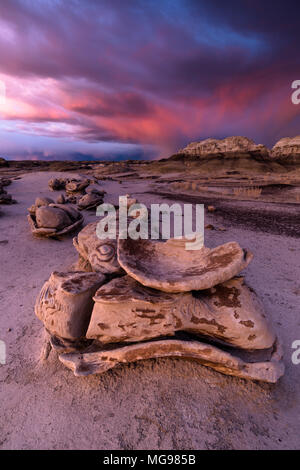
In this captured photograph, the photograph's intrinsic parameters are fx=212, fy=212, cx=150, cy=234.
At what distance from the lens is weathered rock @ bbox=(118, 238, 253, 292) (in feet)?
4.97

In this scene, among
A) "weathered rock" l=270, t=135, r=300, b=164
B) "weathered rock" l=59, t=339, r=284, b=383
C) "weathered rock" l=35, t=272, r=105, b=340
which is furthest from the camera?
"weathered rock" l=270, t=135, r=300, b=164

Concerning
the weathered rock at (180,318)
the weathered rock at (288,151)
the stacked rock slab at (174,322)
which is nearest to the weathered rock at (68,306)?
the stacked rock slab at (174,322)

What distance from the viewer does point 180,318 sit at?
1543 millimetres

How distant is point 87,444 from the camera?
1.31m

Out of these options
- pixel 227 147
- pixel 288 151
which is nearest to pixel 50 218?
pixel 227 147

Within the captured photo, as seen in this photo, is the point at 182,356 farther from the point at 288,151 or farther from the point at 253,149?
the point at 288,151

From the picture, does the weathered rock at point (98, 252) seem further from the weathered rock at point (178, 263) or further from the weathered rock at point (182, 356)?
the weathered rock at point (182, 356)

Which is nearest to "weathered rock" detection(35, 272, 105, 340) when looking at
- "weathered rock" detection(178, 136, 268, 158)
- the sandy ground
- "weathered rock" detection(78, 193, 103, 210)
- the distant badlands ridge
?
the sandy ground

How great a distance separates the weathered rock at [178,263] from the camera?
1.51m

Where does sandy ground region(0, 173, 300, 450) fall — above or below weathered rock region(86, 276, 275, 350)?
below

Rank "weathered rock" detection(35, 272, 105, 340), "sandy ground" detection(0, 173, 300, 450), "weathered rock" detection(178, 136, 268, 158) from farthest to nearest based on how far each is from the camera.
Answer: "weathered rock" detection(178, 136, 268, 158), "weathered rock" detection(35, 272, 105, 340), "sandy ground" detection(0, 173, 300, 450)

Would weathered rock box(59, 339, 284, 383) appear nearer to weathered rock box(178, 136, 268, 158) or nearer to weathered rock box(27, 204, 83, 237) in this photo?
weathered rock box(27, 204, 83, 237)

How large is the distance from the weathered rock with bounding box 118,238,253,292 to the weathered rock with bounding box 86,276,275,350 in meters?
0.13

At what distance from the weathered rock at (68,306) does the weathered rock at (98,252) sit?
27cm
